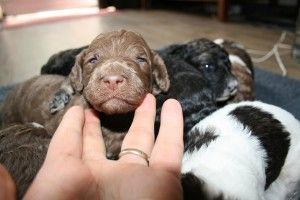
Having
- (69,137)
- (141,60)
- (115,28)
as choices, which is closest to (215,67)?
(141,60)

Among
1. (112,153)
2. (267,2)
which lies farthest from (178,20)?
(112,153)

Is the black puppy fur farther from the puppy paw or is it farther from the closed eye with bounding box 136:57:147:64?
the closed eye with bounding box 136:57:147:64

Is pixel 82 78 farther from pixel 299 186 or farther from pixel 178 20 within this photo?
pixel 178 20

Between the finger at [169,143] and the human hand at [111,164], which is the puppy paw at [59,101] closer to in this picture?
the human hand at [111,164]

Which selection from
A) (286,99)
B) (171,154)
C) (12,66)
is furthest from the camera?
(12,66)

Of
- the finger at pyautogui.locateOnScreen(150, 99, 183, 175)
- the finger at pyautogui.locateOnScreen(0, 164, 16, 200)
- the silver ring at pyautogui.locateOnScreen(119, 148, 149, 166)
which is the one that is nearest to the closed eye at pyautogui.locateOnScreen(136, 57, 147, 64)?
the finger at pyautogui.locateOnScreen(150, 99, 183, 175)

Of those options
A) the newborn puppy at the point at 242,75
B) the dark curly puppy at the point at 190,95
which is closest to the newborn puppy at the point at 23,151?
the dark curly puppy at the point at 190,95

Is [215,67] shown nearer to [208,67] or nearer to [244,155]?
[208,67]
